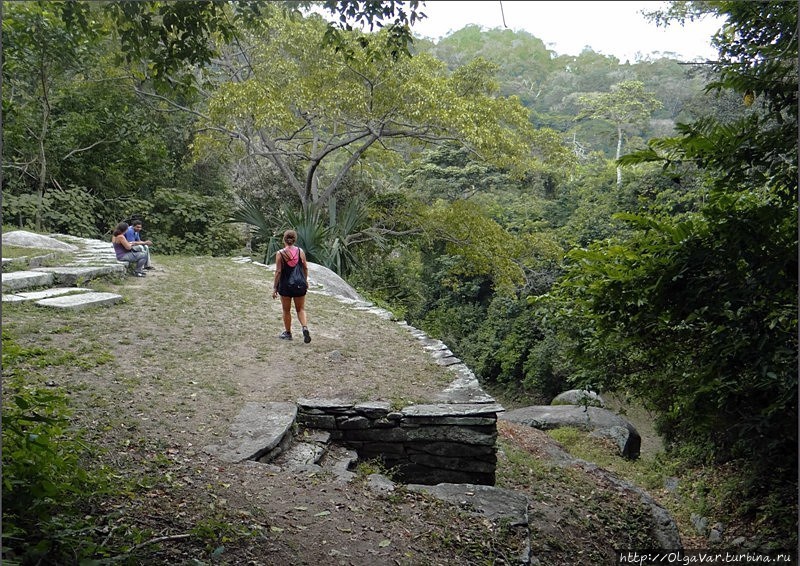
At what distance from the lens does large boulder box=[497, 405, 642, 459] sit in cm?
801

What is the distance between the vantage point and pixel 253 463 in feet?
12.0

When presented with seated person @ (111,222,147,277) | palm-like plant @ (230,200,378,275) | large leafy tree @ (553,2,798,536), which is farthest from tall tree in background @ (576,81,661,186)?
large leafy tree @ (553,2,798,536)

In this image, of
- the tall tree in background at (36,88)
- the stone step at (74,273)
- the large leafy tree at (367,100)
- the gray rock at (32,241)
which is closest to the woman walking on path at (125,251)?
the stone step at (74,273)

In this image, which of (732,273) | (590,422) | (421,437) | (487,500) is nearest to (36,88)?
(421,437)

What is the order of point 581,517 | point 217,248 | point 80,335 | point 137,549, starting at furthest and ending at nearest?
point 217,248, point 80,335, point 581,517, point 137,549

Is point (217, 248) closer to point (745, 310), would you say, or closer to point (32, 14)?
point (32, 14)

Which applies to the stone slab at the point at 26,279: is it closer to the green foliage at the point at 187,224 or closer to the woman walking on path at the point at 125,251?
the woman walking on path at the point at 125,251

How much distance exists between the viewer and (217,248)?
45.2 feet

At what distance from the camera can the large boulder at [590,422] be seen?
801 centimetres

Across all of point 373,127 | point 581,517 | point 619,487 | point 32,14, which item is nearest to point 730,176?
point 581,517

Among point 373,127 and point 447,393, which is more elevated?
point 373,127

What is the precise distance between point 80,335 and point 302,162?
11.1 meters

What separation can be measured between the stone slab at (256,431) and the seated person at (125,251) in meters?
5.14

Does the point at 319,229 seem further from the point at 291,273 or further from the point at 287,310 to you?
the point at 291,273
